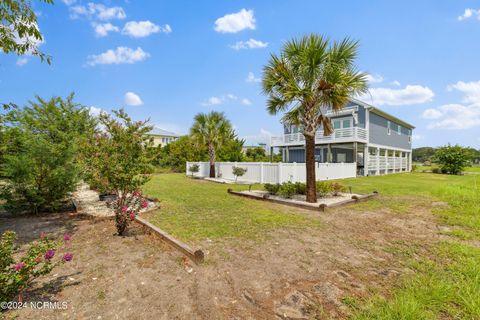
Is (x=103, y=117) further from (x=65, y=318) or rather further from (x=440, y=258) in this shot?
(x=440, y=258)

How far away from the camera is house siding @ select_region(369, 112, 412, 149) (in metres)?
22.0

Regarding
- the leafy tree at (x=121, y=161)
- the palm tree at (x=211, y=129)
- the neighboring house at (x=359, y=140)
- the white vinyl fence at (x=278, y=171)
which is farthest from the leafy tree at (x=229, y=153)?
the leafy tree at (x=121, y=161)

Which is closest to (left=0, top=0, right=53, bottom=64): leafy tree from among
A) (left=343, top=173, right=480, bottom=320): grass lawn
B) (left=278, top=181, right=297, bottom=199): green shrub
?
(left=343, top=173, right=480, bottom=320): grass lawn

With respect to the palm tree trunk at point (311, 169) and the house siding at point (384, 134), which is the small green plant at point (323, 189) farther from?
the house siding at point (384, 134)

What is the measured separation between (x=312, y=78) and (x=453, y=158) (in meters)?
25.7

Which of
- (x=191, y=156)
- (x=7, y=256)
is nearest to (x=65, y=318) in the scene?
(x=7, y=256)

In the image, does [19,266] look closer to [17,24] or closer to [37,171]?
[17,24]

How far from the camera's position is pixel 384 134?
24172mm

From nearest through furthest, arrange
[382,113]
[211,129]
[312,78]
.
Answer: [312,78] → [211,129] → [382,113]

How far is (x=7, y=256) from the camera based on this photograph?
2.40m

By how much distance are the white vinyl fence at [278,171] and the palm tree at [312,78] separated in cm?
596

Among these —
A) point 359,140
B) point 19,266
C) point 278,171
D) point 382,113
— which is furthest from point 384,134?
point 19,266

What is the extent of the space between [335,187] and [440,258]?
19.7 feet

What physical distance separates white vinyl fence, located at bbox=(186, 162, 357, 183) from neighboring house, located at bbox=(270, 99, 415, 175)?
90.9 inches
